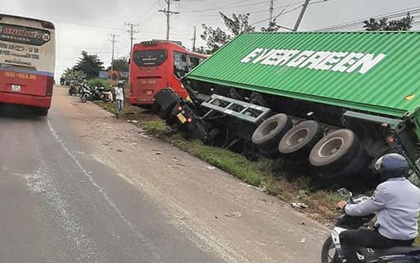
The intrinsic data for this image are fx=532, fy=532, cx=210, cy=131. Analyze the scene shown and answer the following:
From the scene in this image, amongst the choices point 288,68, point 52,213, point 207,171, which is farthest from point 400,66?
point 52,213

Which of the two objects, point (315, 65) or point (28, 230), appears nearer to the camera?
point (28, 230)

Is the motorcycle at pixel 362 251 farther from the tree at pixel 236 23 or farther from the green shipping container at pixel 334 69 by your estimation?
the tree at pixel 236 23

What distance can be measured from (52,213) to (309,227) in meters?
3.71

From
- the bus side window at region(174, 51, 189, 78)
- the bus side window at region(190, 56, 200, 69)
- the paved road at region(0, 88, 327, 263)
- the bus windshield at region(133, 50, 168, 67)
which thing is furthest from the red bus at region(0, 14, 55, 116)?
the bus side window at region(190, 56, 200, 69)

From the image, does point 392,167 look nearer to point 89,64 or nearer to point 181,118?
point 181,118

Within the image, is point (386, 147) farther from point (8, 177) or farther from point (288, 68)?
point (8, 177)

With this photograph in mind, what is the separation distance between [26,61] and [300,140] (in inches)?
429

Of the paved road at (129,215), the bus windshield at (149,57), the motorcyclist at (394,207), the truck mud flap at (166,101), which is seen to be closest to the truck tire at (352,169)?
the paved road at (129,215)

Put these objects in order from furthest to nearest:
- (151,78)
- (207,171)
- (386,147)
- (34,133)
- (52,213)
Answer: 1. (151,78)
2. (34,133)
3. (207,171)
4. (386,147)
5. (52,213)

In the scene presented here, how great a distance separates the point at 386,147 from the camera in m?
10.2

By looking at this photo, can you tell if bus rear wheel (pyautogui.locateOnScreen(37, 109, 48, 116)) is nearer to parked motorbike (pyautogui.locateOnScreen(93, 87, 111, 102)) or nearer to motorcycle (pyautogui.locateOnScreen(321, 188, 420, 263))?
parked motorbike (pyautogui.locateOnScreen(93, 87, 111, 102))

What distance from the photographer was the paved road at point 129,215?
592cm

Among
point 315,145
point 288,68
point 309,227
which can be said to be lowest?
point 309,227

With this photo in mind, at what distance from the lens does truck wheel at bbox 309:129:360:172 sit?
10.1 metres
